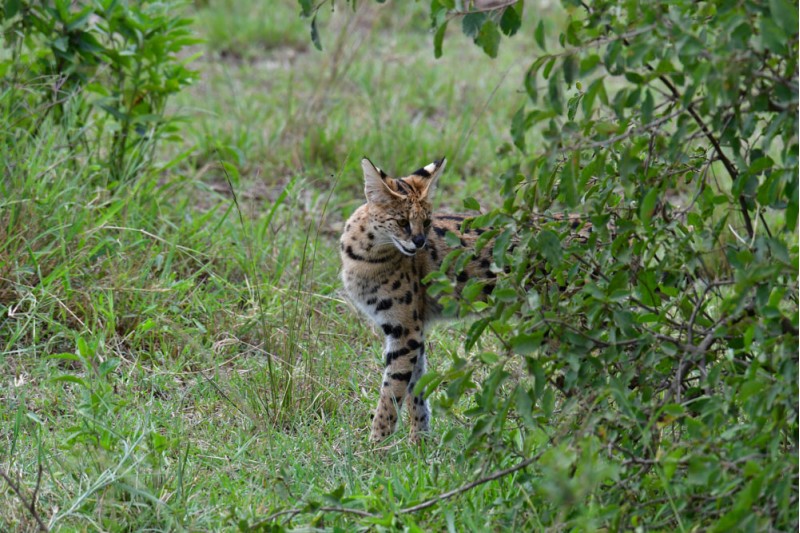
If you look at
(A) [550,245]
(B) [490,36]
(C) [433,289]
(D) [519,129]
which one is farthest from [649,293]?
(B) [490,36]

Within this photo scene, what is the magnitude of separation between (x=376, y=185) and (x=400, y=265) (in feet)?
1.35

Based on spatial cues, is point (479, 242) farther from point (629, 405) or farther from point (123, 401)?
point (123, 401)

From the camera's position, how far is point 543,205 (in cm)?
360

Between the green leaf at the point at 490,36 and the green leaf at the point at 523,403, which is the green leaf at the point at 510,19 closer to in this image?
the green leaf at the point at 490,36

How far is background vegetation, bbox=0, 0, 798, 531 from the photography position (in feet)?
9.48

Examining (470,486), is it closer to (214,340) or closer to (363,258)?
(363,258)

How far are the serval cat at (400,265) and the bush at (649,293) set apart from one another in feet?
3.97

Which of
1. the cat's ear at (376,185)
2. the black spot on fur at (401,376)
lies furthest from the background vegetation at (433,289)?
the cat's ear at (376,185)

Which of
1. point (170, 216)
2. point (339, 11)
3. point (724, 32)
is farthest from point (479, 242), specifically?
point (339, 11)

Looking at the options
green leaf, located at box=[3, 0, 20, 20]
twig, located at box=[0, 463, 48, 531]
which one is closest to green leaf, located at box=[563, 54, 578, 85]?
twig, located at box=[0, 463, 48, 531]

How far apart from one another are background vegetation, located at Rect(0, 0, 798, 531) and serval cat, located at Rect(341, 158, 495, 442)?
0.20 meters

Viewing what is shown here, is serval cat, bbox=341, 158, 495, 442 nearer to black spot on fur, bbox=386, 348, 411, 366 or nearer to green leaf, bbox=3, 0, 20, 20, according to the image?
black spot on fur, bbox=386, 348, 411, 366

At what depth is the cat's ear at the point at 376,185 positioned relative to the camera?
5020 millimetres

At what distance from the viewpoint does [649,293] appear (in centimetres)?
359
